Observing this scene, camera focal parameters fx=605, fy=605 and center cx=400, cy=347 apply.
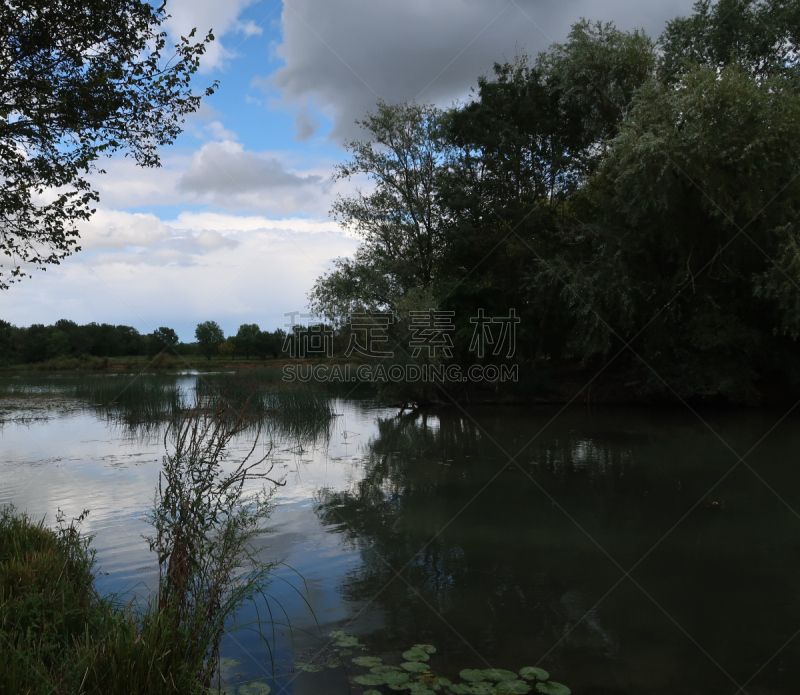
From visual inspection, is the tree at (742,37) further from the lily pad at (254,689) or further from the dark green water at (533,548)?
the lily pad at (254,689)

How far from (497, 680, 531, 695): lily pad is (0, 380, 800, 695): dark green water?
0.28 meters

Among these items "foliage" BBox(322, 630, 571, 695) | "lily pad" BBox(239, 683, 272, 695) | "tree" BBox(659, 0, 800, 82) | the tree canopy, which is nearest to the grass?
"lily pad" BBox(239, 683, 272, 695)

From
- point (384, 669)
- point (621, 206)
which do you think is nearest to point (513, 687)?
point (384, 669)

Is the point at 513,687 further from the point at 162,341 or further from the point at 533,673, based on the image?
the point at 162,341

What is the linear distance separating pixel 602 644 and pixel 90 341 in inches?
2141

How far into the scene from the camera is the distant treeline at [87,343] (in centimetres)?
4469

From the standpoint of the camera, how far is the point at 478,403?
21.1m

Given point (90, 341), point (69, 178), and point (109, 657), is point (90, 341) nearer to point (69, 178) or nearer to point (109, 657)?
point (69, 178)

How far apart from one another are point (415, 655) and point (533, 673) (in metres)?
0.71

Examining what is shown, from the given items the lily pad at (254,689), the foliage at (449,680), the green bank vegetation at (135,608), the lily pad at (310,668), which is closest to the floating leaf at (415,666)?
the foliage at (449,680)

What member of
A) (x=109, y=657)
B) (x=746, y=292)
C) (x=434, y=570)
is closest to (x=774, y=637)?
(x=434, y=570)

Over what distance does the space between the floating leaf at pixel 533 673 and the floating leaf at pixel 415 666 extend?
0.56m

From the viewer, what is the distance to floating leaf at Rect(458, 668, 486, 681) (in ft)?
11.1

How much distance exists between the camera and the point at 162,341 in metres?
43.2
